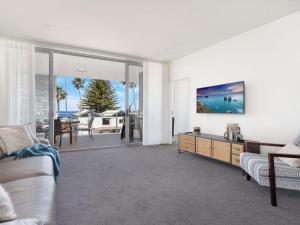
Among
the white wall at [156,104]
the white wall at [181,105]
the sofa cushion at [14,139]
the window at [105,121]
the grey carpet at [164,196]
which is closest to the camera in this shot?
the grey carpet at [164,196]

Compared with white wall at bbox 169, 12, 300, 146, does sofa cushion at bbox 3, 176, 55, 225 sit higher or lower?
lower

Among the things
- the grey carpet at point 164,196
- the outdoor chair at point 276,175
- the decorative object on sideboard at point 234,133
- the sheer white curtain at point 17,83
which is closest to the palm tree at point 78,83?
the sheer white curtain at point 17,83

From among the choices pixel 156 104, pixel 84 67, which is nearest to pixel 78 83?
pixel 84 67

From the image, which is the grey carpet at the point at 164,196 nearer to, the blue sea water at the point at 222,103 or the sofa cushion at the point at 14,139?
the sofa cushion at the point at 14,139

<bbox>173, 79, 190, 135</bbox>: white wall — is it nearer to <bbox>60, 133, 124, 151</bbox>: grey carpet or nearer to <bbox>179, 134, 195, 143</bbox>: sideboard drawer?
<bbox>179, 134, 195, 143</bbox>: sideboard drawer

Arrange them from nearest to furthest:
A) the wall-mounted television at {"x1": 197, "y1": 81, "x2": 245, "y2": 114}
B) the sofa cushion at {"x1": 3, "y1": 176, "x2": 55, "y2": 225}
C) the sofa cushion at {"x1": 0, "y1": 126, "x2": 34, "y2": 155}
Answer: the sofa cushion at {"x1": 3, "y1": 176, "x2": 55, "y2": 225} < the sofa cushion at {"x1": 0, "y1": 126, "x2": 34, "y2": 155} < the wall-mounted television at {"x1": 197, "y1": 81, "x2": 245, "y2": 114}

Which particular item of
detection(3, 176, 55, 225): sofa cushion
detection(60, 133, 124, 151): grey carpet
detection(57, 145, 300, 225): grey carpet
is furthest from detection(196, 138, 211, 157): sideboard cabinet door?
detection(3, 176, 55, 225): sofa cushion

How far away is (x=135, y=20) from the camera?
10.7ft

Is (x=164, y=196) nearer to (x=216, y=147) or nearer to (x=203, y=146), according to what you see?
(x=216, y=147)

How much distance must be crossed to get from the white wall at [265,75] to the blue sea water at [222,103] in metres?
0.14

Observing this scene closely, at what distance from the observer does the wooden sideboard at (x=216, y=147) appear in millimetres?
3208

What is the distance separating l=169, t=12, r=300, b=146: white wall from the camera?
9.91ft

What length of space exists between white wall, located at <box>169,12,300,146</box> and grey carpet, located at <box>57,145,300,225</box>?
97cm

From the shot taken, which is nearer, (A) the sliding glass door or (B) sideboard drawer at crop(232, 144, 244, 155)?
(B) sideboard drawer at crop(232, 144, 244, 155)
